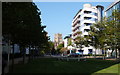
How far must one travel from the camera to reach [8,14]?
13.4 metres

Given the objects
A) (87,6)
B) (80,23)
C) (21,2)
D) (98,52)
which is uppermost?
(87,6)

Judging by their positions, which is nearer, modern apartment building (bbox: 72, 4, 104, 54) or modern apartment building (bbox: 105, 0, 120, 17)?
modern apartment building (bbox: 105, 0, 120, 17)

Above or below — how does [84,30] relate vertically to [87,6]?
below

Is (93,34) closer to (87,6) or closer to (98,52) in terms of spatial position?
(98,52)

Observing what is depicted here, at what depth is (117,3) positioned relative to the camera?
241ft

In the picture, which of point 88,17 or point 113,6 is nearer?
point 113,6

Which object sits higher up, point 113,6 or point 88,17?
point 113,6

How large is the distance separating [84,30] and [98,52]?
11.2 meters

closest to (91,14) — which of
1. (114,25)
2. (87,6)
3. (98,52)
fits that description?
(87,6)

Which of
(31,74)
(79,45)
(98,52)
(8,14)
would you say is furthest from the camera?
(98,52)

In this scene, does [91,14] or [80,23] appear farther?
[80,23]

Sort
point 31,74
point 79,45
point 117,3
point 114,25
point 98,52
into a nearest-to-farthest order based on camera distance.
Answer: point 31,74 → point 114,25 → point 79,45 → point 117,3 → point 98,52

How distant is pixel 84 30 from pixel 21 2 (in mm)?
79712

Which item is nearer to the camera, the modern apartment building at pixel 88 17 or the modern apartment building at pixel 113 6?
the modern apartment building at pixel 113 6
